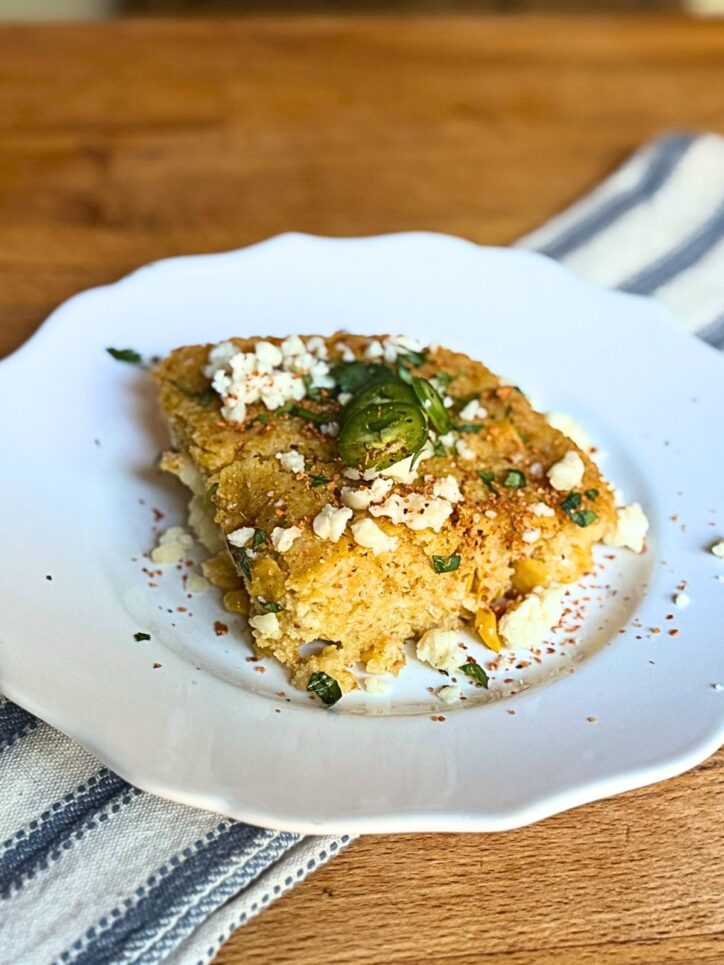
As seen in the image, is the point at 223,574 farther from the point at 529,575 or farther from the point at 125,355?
the point at 125,355

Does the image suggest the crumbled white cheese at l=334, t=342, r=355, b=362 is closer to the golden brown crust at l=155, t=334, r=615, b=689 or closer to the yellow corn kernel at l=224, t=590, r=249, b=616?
the golden brown crust at l=155, t=334, r=615, b=689

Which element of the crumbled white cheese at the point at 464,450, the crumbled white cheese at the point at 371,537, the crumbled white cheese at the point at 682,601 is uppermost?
the crumbled white cheese at the point at 682,601

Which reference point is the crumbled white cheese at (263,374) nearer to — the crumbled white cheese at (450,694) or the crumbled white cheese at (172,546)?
the crumbled white cheese at (172,546)

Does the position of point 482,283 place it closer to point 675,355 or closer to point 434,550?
point 675,355

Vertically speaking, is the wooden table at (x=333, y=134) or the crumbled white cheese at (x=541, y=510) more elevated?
the crumbled white cheese at (x=541, y=510)

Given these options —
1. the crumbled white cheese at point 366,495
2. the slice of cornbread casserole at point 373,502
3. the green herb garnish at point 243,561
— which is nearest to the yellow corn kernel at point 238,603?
the slice of cornbread casserole at point 373,502

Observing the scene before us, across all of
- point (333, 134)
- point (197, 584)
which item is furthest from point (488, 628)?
point (333, 134)
